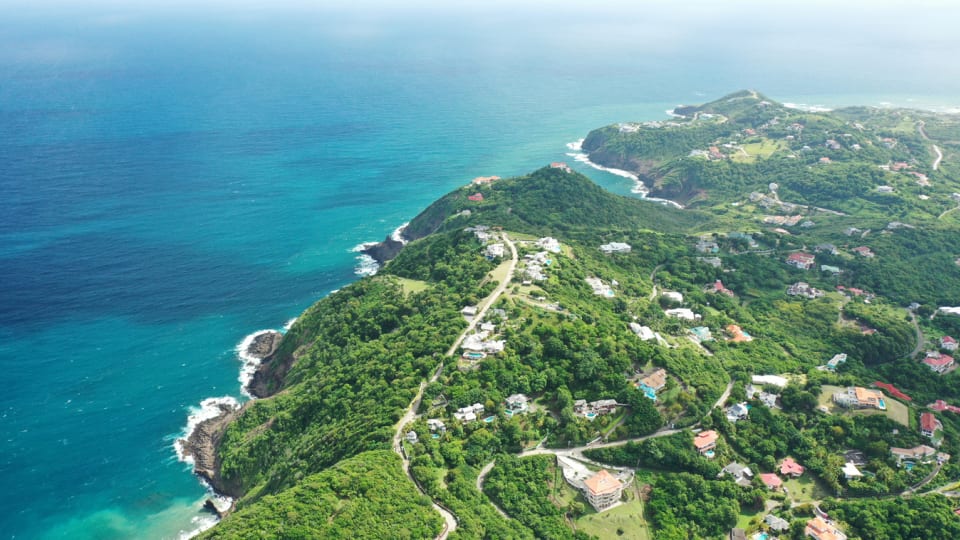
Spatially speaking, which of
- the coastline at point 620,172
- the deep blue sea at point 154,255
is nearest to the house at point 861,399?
the deep blue sea at point 154,255

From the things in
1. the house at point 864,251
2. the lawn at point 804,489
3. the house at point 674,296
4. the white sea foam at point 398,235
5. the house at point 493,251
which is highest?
the house at point 493,251

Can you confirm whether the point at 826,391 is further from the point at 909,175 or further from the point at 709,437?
the point at 909,175

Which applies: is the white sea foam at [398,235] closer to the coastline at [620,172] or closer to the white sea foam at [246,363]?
the white sea foam at [246,363]

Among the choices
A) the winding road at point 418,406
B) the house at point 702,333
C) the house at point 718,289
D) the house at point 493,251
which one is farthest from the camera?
the house at point 718,289

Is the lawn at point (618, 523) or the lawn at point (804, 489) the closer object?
the lawn at point (618, 523)

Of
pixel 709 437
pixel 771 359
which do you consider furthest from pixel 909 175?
pixel 709 437

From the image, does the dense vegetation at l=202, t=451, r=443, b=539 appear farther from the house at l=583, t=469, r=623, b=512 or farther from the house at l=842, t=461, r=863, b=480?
the house at l=842, t=461, r=863, b=480


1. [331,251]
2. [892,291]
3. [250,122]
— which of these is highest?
[250,122]
